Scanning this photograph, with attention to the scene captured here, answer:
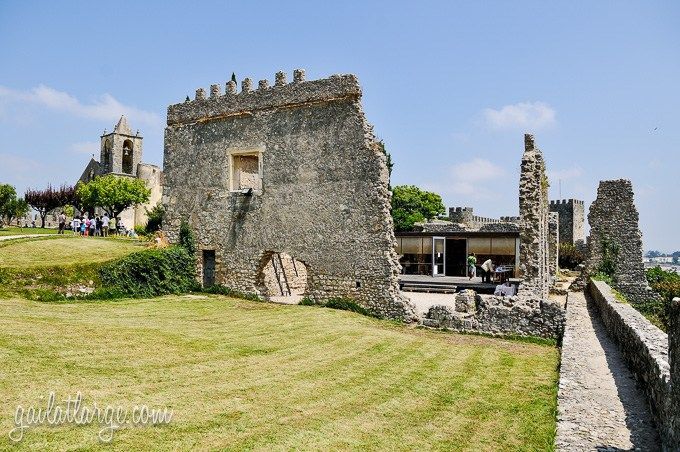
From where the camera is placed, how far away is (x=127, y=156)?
72.5 m

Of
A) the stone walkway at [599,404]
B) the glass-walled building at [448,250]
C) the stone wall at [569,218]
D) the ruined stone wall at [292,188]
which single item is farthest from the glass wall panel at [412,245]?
the stone wall at [569,218]

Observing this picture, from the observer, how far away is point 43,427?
19.6 feet

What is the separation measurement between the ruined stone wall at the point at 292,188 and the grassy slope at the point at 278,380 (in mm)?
3371

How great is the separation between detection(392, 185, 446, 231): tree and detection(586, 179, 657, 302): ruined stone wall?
3842cm

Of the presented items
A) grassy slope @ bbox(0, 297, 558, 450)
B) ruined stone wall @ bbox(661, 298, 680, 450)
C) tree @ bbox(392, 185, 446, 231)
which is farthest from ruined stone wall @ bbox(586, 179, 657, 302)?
tree @ bbox(392, 185, 446, 231)

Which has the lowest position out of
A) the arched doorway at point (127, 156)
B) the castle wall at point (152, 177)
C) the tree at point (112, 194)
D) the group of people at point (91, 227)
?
the group of people at point (91, 227)

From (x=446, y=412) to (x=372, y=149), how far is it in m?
10.6

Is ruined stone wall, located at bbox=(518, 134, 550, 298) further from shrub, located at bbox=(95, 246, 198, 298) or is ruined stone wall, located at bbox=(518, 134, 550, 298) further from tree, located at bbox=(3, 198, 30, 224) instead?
tree, located at bbox=(3, 198, 30, 224)

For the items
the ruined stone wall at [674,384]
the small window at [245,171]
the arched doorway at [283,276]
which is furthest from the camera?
the arched doorway at [283,276]

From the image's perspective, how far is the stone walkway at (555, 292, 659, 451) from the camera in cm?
584

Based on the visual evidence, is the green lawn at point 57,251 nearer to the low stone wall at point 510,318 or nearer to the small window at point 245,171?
the small window at point 245,171

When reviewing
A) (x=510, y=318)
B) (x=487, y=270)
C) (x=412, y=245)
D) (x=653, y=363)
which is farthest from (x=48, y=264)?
(x=412, y=245)

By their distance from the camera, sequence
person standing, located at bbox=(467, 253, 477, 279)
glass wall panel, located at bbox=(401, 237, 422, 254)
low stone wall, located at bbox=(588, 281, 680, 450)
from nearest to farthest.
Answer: low stone wall, located at bbox=(588, 281, 680, 450)
person standing, located at bbox=(467, 253, 477, 279)
glass wall panel, located at bbox=(401, 237, 422, 254)

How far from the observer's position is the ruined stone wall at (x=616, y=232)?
23.2m
